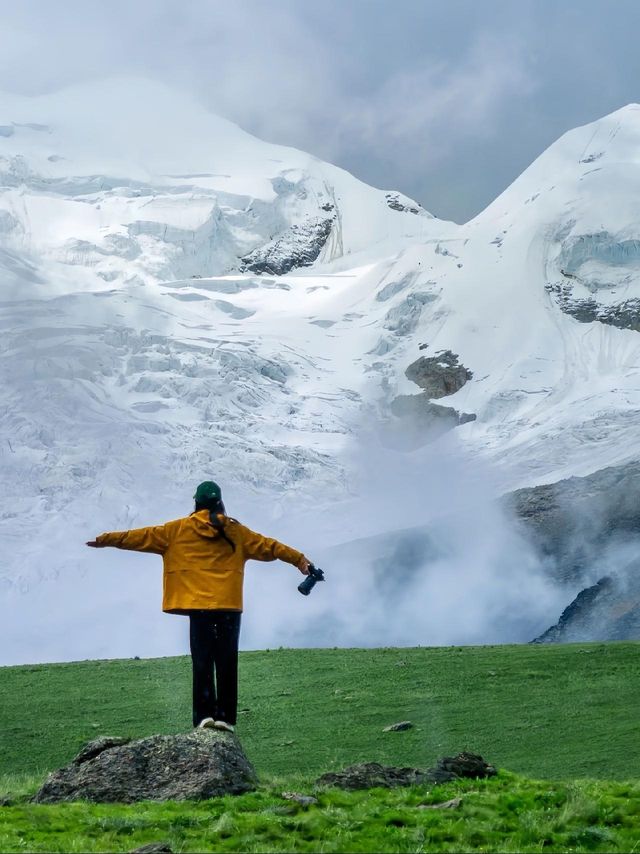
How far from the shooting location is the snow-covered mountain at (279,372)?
9825 cm

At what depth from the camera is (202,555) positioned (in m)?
12.1

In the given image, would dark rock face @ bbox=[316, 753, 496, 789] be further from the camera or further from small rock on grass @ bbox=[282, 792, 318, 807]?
the camera

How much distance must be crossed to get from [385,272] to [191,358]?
174ft

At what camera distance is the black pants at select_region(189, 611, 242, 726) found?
12203mm

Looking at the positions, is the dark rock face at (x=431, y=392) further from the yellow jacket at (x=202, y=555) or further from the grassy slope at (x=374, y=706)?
the yellow jacket at (x=202, y=555)

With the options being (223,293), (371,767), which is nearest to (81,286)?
(223,293)

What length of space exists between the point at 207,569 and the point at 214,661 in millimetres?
1000

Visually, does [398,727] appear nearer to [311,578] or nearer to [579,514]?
[311,578]

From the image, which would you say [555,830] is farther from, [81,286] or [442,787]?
[81,286]

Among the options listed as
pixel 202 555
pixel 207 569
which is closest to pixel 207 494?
pixel 202 555

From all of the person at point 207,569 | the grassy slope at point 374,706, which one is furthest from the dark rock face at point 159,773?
the grassy slope at point 374,706

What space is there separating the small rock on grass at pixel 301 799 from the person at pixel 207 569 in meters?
1.39

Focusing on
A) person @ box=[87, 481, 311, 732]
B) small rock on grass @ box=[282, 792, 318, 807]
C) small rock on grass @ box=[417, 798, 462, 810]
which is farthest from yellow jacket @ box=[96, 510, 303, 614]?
small rock on grass @ box=[417, 798, 462, 810]

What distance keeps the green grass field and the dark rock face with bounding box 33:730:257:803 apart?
1.19ft
